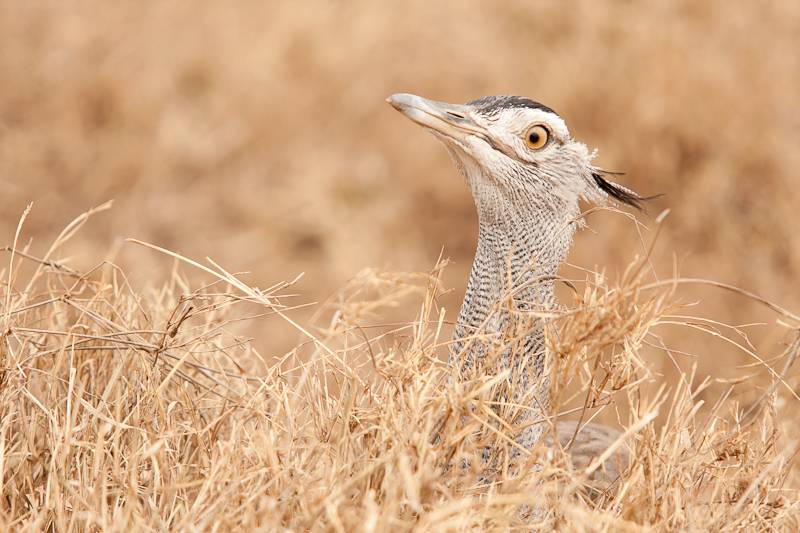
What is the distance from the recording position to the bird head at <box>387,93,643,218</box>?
2.49 m

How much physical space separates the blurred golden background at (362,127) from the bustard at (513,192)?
216cm

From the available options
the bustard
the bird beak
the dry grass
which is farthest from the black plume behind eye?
the dry grass

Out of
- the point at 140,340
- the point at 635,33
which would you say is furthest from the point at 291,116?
the point at 140,340

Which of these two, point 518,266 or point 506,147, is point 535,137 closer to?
point 506,147

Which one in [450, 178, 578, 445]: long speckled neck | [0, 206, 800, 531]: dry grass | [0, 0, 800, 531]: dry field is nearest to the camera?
[0, 206, 800, 531]: dry grass

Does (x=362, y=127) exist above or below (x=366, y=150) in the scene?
above

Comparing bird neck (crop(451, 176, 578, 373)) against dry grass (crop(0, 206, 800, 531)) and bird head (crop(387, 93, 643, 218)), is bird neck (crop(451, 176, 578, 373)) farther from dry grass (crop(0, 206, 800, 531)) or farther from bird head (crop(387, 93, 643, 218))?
dry grass (crop(0, 206, 800, 531))

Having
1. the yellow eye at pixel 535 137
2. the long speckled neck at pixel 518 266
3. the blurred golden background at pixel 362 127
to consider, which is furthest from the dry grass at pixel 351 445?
the blurred golden background at pixel 362 127

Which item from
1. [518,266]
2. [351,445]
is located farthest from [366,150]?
[351,445]

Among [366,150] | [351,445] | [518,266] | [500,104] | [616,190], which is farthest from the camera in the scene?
[366,150]

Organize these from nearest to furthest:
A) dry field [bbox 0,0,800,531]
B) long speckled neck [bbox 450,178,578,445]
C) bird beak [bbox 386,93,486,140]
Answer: long speckled neck [bbox 450,178,578,445] → bird beak [bbox 386,93,486,140] → dry field [bbox 0,0,800,531]

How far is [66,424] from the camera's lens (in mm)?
2084

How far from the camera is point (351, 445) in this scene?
2.07 meters

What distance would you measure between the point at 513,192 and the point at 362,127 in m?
3.38
